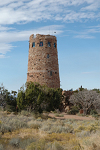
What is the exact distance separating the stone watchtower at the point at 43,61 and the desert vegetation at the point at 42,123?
6310mm

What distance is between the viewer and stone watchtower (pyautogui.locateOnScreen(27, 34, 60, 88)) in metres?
→ 41.6

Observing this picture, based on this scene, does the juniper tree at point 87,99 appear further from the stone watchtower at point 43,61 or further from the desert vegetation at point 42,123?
the stone watchtower at point 43,61

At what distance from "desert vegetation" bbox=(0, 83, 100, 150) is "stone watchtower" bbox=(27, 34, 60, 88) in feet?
20.7

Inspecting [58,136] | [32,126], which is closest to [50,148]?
[58,136]

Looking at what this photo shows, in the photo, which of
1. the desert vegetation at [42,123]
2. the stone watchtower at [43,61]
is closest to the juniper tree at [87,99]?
the desert vegetation at [42,123]

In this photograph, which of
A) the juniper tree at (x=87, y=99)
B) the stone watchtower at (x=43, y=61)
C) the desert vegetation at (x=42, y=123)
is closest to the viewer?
the desert vegetation at (x=42, y=123)

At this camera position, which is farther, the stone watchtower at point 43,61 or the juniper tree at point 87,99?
the stone watchtower at point 43,61

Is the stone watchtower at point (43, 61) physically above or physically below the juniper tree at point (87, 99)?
above

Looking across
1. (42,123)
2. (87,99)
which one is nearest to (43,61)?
(87,99)

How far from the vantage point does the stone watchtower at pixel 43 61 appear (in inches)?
1638

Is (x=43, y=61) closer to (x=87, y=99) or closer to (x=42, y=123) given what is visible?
(x=87, y=99)

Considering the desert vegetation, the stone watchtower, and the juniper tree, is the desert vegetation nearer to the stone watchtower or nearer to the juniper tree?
the juniper tree

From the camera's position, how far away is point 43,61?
137 ft

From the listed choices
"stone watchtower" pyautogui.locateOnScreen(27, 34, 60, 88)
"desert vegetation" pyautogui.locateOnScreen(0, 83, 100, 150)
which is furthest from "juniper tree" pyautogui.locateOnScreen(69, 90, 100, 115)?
"stone watchtower" pyautogui.locateOnScreen(27, 34, 60, 88)
